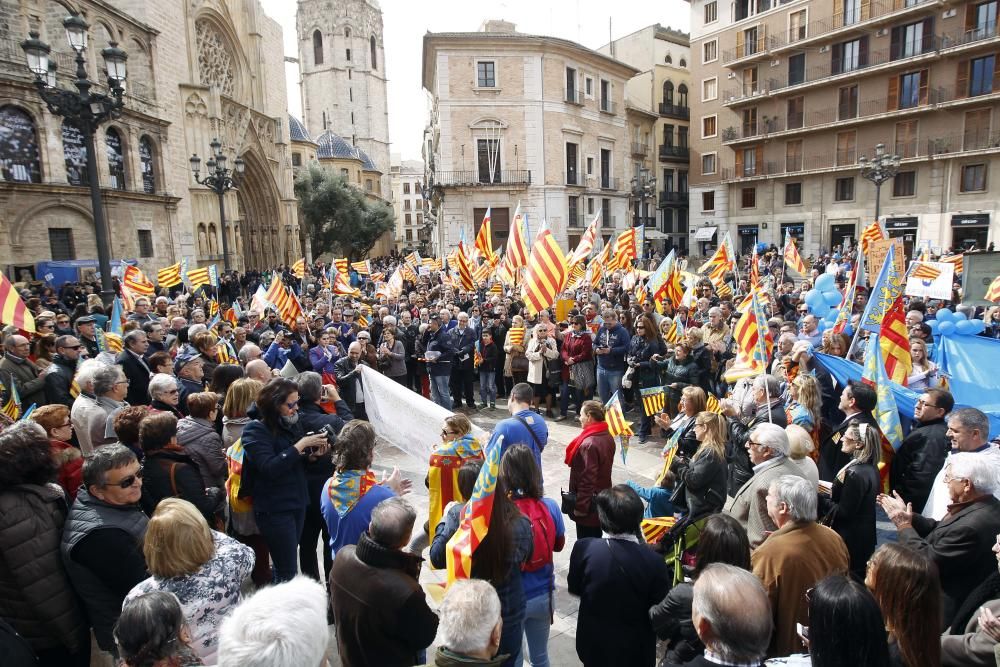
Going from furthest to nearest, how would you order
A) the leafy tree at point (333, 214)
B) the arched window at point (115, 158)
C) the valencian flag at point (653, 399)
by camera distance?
1. the leafy tree at point (333, 214)
2. the arched window at point (115, 158)
3. the valencian flag at point (653, 399)

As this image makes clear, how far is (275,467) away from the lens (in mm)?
3725

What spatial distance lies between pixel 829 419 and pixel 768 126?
3524cm

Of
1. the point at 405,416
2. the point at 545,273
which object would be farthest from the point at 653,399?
the point at 405,416

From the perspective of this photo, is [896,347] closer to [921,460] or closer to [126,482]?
[921,460]

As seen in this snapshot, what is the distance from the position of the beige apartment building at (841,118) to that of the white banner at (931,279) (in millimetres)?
21345

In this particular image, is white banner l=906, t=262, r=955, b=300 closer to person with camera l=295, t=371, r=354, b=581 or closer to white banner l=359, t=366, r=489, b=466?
white banner l=359, t=366, r=489, b=466

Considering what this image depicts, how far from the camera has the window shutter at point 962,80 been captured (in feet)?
93.4

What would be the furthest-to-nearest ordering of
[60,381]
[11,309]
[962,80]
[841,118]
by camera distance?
[841,118] → [962,80] → [11,309] → [60,381]

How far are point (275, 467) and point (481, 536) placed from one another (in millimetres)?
1626

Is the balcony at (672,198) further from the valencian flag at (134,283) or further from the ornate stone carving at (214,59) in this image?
the valencian flag at (134,283)

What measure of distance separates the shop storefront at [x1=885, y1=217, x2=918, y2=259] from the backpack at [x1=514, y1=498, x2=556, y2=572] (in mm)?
34344

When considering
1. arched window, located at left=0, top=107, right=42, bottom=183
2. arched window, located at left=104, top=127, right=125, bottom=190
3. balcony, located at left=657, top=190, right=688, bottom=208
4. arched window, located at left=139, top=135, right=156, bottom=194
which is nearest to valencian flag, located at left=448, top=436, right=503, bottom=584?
arched window, located at left=0, top=107, right=42, bottom=183

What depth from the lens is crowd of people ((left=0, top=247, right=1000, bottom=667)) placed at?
2.10 meters

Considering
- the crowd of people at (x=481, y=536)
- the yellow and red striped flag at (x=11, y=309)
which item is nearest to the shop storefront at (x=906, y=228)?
the crowd of people at (x=481, y=536)
